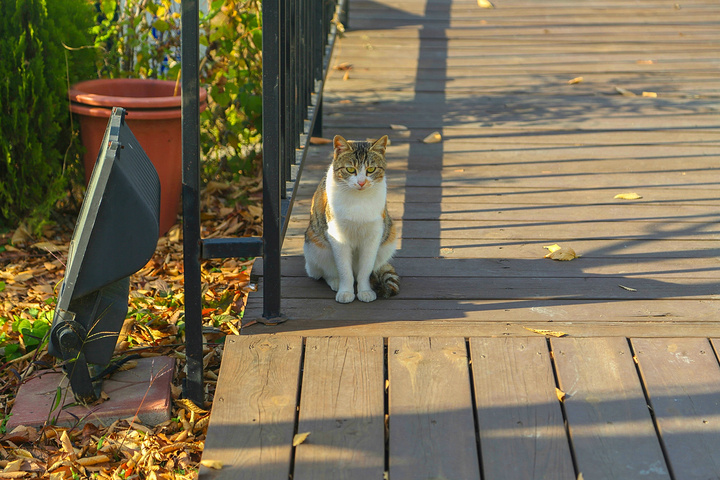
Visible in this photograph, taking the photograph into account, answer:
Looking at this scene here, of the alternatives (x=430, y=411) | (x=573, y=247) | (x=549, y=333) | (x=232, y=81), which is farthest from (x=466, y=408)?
(x=232, y=81)

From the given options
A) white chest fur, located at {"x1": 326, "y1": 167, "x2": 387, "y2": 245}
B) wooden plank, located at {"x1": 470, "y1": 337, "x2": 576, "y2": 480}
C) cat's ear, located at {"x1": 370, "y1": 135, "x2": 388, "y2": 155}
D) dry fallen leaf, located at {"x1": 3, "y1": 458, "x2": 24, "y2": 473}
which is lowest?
dry fallen leaf, located at {"x1": 3, "y1": 458, "x2": 24, "y2": 473}

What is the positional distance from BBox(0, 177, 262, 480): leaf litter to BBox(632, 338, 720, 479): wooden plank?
1271 mm

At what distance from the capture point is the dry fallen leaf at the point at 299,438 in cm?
200

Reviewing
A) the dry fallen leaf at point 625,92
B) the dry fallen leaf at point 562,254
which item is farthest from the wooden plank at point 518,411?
the dry fallen leaf at point 625,92

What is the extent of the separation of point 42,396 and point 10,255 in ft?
5.45

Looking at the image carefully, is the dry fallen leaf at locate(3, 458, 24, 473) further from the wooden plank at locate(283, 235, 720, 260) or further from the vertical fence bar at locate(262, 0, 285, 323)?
the wooden plank at locate(283, 235, 720, 260)

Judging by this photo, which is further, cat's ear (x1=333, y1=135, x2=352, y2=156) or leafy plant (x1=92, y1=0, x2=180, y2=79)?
leafy plant (x1=92, y1=0, x2=180, y2=79)

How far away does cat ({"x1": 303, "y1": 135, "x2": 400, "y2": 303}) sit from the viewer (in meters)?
2.71

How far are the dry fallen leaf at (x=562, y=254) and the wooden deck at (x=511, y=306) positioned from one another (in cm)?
3

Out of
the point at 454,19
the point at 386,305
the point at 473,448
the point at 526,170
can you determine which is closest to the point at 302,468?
the point at 473,448

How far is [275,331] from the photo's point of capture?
2475 millimetres

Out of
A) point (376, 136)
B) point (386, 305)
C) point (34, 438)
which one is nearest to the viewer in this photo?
point (34, 438)

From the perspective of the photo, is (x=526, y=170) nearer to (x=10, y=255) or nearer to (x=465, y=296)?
(x=465, y=296)

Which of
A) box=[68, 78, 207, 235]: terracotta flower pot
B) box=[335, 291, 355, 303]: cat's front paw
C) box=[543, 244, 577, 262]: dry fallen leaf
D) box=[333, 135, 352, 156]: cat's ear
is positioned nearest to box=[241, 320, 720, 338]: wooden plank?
box=[335, 291, 355, 303]: cat's front paw
